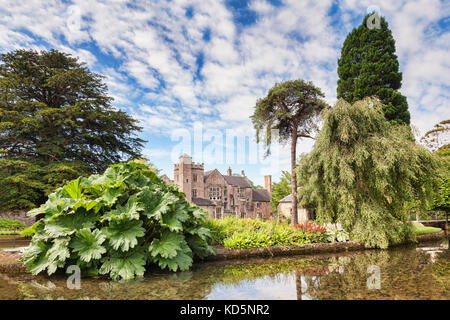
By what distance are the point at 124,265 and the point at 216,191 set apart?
3623cm

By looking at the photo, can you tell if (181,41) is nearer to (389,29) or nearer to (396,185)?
(396,185)

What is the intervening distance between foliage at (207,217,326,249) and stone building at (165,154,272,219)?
27.6 meters

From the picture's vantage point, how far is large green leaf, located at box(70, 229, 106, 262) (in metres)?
4.54

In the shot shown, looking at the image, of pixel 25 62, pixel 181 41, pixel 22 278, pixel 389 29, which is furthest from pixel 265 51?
pixel 25 62

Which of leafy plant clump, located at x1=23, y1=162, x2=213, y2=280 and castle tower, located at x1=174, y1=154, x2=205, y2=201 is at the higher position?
castle tower, located at x1=174, y1=154, x2=205, y2=201

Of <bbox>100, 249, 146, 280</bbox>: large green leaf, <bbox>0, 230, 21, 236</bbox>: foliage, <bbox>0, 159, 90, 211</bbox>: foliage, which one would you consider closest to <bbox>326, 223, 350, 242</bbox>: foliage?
<bbox>100, 249, 146, 280</bbox>: large green leaf

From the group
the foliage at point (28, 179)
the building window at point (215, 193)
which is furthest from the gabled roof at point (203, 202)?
the foliage at point (28, 179)

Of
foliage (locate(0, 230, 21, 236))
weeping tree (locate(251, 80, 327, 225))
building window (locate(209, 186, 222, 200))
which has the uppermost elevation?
weeping tree (locate(251, 80, 327, 225))

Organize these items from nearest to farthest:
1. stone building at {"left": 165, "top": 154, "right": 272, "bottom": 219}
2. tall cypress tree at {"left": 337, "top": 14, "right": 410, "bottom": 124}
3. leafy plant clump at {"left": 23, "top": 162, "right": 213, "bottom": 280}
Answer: leafy plant clump at {"left": 23, "top": 162, "right": 213, "bottom": 280} → tall cypress tree at {"left": 337, "top": 14, "right": 410, "bottom": 124} → stone building at {"left": 165, "top": 154, "right": 272, "bottom": 219}

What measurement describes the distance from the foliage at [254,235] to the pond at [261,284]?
1684mm

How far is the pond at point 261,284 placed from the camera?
3.72 meters

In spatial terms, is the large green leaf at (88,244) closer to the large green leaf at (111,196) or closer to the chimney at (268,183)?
the large green leaf at (111,196)

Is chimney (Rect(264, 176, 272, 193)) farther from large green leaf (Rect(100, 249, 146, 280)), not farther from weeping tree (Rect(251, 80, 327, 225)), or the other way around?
large green leaf (Rect(100, 249, 146, 280))

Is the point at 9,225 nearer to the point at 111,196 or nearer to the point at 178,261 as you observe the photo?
the point at 111,196
